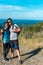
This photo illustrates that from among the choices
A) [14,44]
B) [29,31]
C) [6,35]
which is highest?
[6,35]

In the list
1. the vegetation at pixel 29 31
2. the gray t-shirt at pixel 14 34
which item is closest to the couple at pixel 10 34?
the gray t-shirt at pixel 14 34

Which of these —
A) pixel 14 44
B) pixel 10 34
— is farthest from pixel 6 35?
pixel 14 44

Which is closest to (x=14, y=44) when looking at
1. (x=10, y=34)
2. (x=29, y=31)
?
(x=10, y=34)

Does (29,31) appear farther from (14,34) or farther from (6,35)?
(14,34)

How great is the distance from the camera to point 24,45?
15977 millimetres

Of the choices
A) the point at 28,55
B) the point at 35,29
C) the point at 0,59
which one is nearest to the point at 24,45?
the point at 28,55

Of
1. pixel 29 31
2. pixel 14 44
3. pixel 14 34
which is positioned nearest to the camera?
pixel 14 34

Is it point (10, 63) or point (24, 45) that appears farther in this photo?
point (24, 45)

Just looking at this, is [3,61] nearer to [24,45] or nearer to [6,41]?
[6,41]

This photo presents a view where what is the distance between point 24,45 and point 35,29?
11987mm

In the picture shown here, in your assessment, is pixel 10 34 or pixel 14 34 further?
pixel 10 34

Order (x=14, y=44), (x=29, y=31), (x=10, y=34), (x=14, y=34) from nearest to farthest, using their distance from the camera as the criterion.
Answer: (x=14, y=34), (x=10, y=34), (x=14, y=44), (x=29, y=31)

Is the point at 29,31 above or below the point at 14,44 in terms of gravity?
below

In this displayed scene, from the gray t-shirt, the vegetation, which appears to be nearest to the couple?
the gray t-shirt
